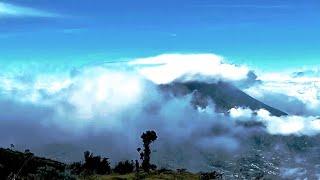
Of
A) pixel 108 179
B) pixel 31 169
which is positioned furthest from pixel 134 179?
pixel 31 169

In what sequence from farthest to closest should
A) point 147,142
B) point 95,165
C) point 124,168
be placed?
point 124,168 → point 147,142 → point 95,165

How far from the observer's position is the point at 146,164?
18112cm

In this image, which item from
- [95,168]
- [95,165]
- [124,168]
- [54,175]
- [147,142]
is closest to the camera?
[54,175]

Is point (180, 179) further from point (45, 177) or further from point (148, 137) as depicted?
point (45, 177)

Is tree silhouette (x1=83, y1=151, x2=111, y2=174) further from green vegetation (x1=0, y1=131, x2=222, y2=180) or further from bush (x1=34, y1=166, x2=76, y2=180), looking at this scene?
bush (x1=34, y1=166, x2=76, y2=180)

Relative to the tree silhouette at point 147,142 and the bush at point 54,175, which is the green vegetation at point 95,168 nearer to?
the tree silhouette at point 147,142

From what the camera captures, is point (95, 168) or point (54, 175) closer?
point (54, 175)

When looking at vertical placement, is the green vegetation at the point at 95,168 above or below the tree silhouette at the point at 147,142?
below

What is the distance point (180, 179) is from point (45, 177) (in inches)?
3175

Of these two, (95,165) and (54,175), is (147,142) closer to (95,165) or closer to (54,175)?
(95,165)

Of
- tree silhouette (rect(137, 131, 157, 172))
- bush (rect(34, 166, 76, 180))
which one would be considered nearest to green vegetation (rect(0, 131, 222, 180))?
tree silhouette (rect(137, 131, 157, 172))

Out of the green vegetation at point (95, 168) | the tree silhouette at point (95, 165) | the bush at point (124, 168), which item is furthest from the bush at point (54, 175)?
the bush at point (124, 168)

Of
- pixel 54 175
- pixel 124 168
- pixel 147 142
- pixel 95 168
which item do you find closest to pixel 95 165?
pixel 95 168

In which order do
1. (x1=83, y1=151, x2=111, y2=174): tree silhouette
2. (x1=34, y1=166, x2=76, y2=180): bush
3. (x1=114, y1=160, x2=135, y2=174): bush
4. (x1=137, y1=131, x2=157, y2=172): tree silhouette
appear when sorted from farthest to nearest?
(x1=114, y1=160, x2=135, y2=174): bush → (x1=137, y1=131, x2=157, y2=172): tree silhouette → (x1=83, y1=151, x2=111, y2=174): tree silhouette → (x1=34, y1=166, x2=76, y2=180): bush
